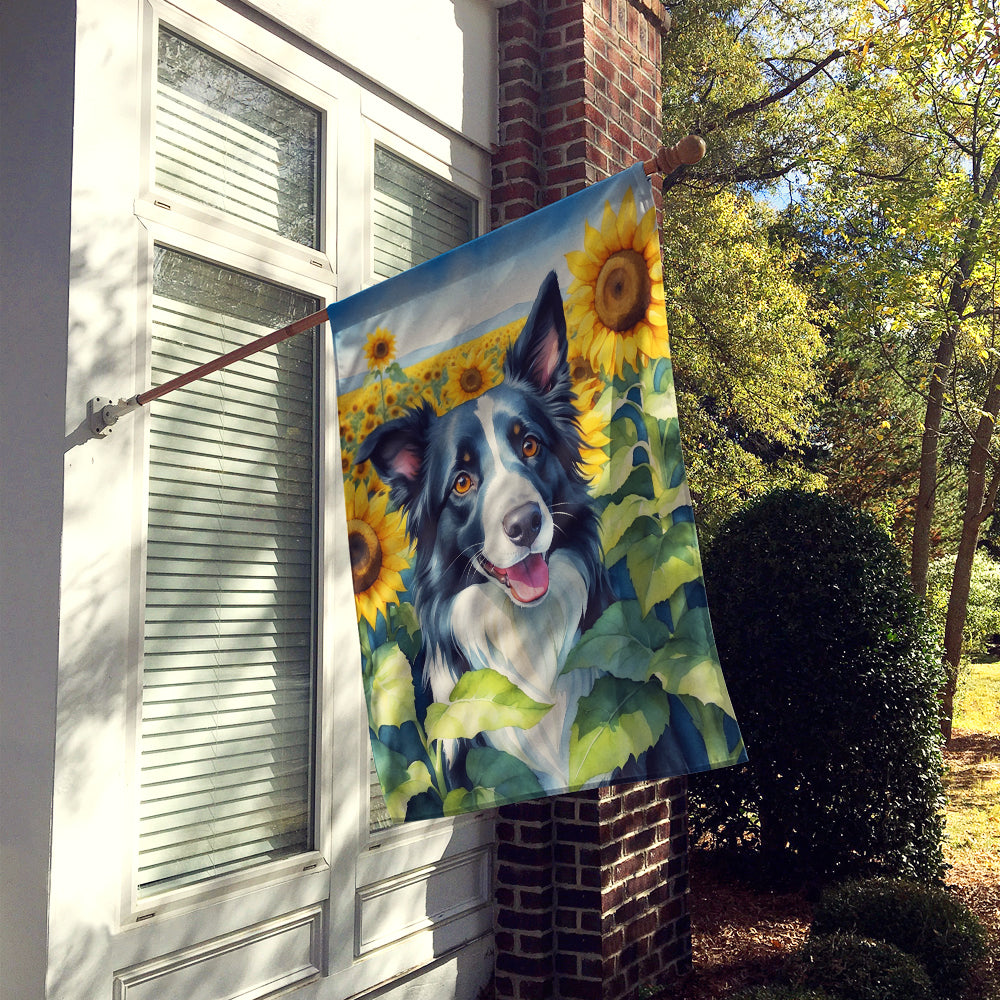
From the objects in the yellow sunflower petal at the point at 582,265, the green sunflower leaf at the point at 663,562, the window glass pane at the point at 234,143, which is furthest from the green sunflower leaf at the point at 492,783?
the window glass pane at the point at 234,143

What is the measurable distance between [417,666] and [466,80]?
3.05 m

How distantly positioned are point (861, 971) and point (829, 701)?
1.92 meters

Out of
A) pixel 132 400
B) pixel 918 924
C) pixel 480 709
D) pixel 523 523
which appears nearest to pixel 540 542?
pixel 523 523

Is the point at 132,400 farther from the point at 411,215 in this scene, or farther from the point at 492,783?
the point at 411,215

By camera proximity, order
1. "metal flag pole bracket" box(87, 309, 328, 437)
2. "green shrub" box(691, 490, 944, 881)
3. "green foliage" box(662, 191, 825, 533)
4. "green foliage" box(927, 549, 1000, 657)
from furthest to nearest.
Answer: "green foliage" box(927, 549, 1000, 657), "green foliage" box(662, 191, 825, 533), "green shrub" box(691, 490, 944, 881), "metal flag pole bracket" box(87, 309, 328, 437)

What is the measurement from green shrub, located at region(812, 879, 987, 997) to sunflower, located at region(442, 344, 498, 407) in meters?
3.28

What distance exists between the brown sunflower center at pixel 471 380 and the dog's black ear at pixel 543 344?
89 millimetres

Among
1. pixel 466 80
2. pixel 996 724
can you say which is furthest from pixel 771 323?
pixel 466 80

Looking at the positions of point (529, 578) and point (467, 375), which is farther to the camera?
point (467, 375)

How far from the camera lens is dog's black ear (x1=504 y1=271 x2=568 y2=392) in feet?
7.93

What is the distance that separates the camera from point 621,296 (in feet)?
7.80

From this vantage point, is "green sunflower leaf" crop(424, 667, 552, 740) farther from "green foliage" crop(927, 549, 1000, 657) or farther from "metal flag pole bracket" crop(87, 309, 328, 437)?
"green foliage" crop(927, 549, 1000, 657)

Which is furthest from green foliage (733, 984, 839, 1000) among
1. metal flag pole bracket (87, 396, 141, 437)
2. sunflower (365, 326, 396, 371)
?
metal flag pole bracket (87, 396, 141, 437)

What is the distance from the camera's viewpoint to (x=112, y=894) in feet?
8.99
